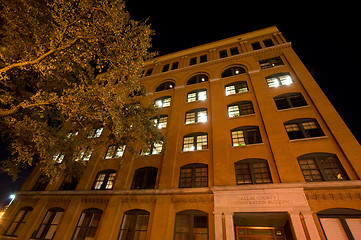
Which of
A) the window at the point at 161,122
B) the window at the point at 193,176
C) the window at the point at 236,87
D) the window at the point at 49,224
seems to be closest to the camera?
the window at the point at 193,176

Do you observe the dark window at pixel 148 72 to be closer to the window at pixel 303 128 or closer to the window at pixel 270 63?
the window at pixel 270 63

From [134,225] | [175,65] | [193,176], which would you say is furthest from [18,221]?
[175,65]

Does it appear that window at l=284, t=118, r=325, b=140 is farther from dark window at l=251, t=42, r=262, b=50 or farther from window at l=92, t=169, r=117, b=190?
window at l=92, t=169, r=117, b=190

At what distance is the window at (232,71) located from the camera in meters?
19.9

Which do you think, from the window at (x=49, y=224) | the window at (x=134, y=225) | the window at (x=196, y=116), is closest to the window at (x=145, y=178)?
the window at (x=134, y=225)

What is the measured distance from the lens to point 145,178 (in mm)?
14836

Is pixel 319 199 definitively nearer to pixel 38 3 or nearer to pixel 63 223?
pixel 63 223

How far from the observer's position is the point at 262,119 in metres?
14.3

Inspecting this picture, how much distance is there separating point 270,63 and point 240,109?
7.60 m

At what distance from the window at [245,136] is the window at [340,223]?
5807 millimetres

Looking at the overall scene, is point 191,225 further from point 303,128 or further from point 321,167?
point 303,128

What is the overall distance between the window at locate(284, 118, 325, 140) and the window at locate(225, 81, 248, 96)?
230 inches

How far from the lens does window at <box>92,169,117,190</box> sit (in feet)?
51.9

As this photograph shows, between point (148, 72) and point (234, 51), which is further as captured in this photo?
point (148, 72)
